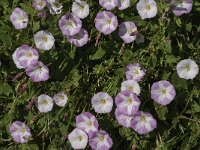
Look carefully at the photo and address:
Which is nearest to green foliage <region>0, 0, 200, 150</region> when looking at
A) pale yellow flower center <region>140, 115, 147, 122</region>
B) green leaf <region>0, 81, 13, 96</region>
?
green leaf <region>0, 81, 13, 96</region>

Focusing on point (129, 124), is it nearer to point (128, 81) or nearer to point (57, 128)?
point (128, 81)

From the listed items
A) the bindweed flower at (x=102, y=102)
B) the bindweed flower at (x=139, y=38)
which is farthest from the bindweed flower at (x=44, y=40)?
the bindweed flower at (x=139, y=38)

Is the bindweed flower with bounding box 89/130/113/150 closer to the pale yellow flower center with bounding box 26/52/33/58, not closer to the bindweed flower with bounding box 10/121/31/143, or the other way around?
the bindweed flower with bounding box 10/121/31/143

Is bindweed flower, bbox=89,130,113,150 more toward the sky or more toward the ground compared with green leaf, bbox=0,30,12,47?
more toward the ground

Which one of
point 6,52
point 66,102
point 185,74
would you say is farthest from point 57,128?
point 185,74

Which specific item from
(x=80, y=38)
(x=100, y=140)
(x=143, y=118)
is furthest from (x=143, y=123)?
(x=80, y=38)
